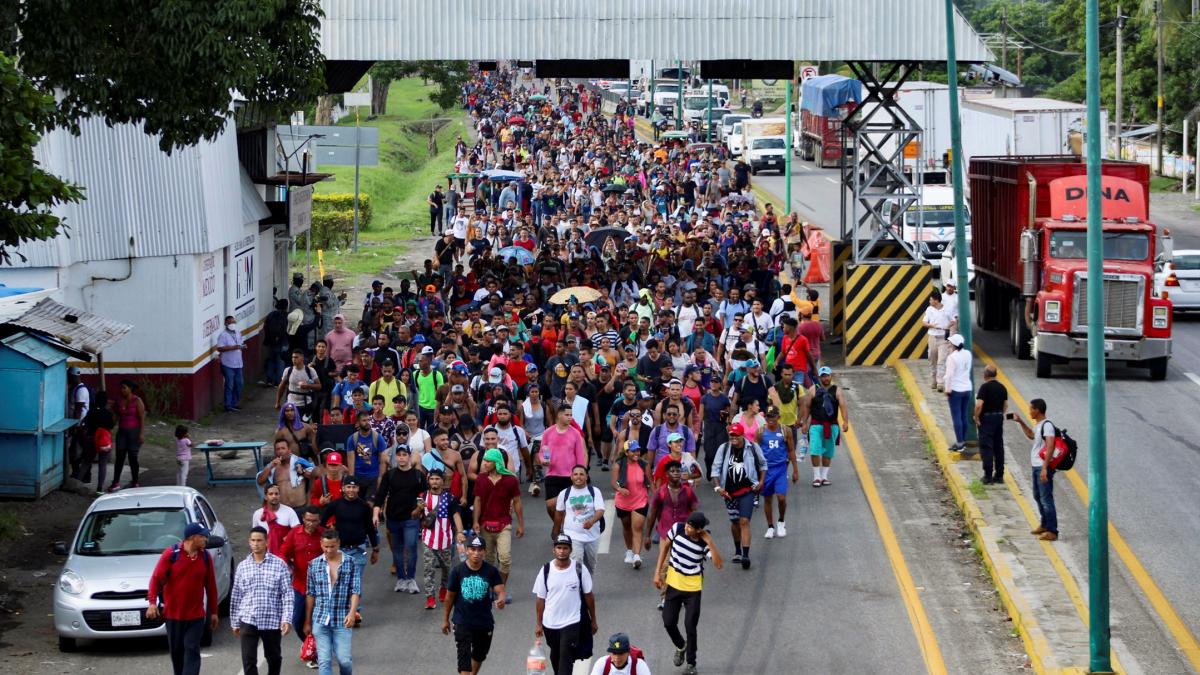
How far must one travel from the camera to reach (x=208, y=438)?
24953 millimetres

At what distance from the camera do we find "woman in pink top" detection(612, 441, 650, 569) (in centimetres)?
1766

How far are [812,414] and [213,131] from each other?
7700 millimetres

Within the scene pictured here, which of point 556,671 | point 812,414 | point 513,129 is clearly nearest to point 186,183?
point 812,414

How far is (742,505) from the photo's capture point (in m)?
17.5

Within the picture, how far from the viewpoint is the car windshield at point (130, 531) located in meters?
16.1

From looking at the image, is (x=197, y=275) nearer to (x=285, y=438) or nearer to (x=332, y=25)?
(x=332, y=25)

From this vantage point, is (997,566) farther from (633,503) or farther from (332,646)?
Answer: (332,646)

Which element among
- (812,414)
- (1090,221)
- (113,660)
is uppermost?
(1090,221)

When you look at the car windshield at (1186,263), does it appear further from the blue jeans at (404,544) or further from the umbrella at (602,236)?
the blue jeans at (404,544)

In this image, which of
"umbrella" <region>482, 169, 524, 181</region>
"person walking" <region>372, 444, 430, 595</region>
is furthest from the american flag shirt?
"umbrella" <region>482, 169, 524, 181</region>

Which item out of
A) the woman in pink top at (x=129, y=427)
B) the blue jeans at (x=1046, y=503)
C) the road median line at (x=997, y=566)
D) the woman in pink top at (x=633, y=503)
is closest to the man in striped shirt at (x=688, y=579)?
the road median line at (x=997, y=566)

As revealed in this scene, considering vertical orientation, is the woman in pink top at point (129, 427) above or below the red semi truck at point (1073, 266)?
below

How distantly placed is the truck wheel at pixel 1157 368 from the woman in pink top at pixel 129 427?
15606 mm

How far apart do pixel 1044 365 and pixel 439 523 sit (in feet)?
47.4
